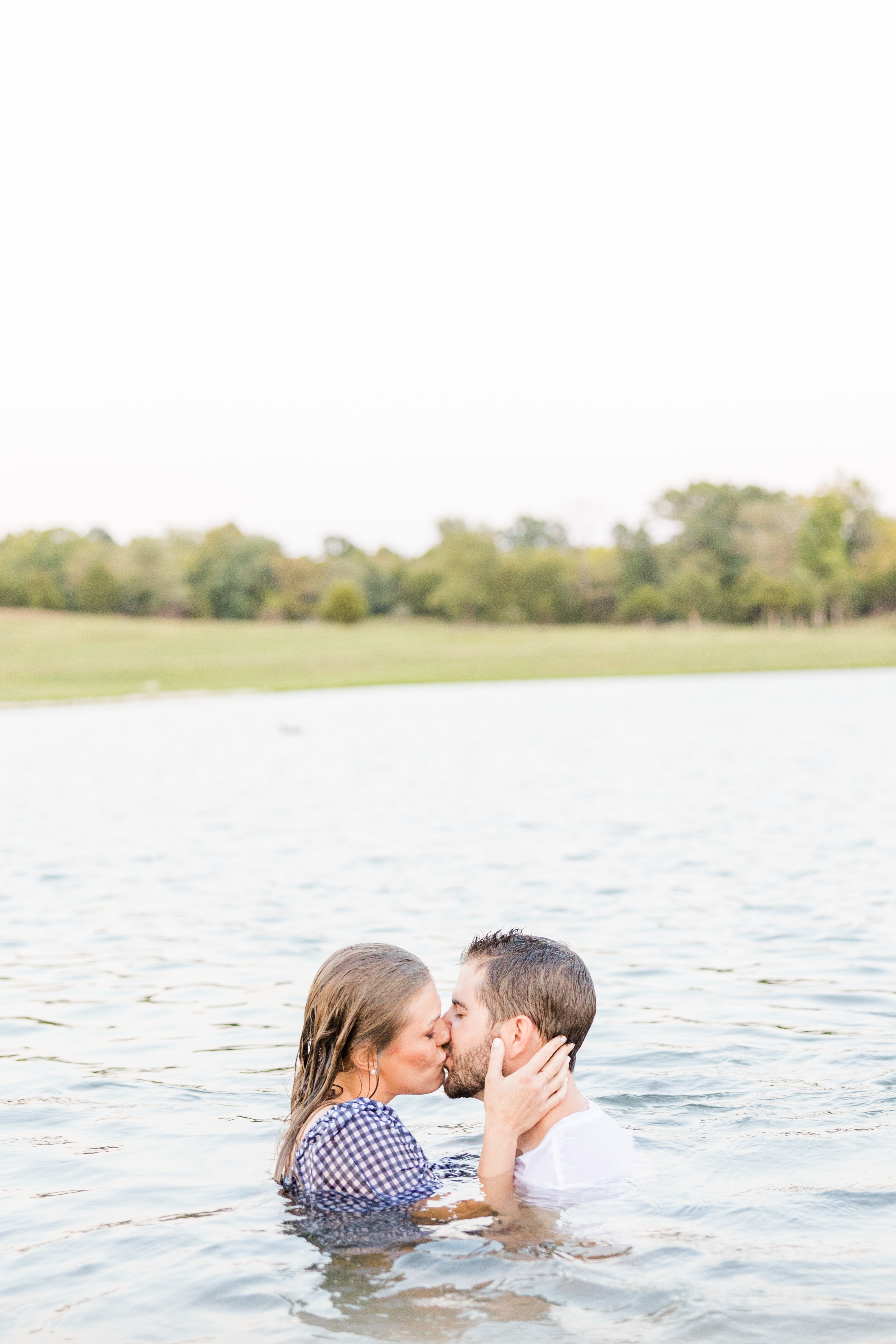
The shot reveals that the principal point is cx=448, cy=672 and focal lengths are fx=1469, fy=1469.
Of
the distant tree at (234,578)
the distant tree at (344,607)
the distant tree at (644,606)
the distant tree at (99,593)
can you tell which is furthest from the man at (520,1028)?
the distant tree at (234,578)

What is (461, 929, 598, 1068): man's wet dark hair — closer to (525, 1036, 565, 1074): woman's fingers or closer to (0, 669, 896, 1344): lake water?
(525, 1036, 565, 1074): woman's fingers

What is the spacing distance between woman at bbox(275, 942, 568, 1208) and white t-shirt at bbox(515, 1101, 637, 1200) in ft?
0.72

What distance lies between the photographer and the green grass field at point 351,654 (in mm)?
60906

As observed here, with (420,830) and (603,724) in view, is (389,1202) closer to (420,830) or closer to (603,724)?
(420,830)

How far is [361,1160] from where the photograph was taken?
5.02 meters

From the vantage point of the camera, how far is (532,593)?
108 m

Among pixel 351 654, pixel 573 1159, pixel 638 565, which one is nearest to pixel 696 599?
pixel 638 565

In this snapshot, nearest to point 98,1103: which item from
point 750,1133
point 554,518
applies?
point 750,1133

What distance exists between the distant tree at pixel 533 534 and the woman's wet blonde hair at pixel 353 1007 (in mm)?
137773

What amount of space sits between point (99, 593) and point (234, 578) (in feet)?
37.7

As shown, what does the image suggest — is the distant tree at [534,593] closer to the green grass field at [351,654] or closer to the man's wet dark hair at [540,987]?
the green grass field at [351,654]

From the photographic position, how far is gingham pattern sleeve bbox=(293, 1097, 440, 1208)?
496 centimetres

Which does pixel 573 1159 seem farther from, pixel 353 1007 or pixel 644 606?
pixel 644 606

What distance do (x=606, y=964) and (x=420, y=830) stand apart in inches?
284
